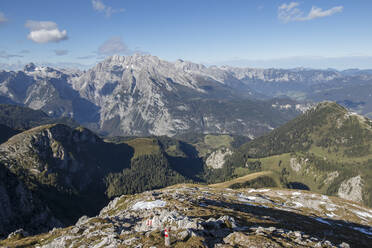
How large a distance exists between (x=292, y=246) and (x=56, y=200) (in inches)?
8255

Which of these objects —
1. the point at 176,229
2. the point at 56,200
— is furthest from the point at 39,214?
the point at 176,229

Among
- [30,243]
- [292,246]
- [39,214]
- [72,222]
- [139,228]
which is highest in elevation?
[292,246]

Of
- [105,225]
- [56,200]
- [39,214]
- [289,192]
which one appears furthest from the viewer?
[56,200]

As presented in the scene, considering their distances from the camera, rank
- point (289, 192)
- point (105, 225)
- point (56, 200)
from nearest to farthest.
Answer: point (105, 225), point (289, 192), point (56, 200)

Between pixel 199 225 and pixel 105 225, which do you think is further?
pixel 105 225

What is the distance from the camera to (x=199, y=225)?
41.3m

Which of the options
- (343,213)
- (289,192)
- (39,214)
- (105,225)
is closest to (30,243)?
(105,225)

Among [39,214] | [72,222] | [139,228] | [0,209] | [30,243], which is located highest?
[139,228]

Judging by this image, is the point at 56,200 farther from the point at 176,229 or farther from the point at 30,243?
the point at 176,229

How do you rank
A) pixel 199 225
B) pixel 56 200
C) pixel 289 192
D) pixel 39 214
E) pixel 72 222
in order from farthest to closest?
pixel 56 200 < pixel 72 222 < pixel 289 192 < pixel 39 214 < pixel 199 225

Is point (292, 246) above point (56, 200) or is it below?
above

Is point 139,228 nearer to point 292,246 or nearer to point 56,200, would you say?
point 292,246

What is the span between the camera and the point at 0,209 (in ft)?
423

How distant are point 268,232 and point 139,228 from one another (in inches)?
1009
